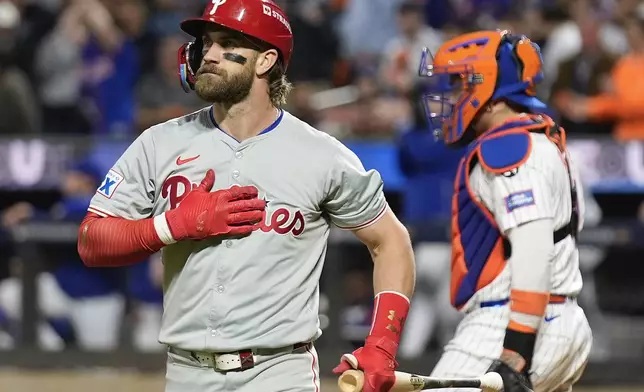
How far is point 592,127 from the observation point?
967 centimetres

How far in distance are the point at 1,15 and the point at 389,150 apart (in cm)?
408

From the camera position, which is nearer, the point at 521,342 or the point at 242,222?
the point at 242,222

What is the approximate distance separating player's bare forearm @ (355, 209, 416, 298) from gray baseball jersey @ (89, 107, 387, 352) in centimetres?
5

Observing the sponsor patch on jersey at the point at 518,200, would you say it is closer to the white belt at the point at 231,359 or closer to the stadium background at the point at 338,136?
the white belt at the point at 231,359

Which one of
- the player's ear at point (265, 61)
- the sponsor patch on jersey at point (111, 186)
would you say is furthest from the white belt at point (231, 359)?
the player's ear at point (265, 61)

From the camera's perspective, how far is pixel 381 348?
439 cm

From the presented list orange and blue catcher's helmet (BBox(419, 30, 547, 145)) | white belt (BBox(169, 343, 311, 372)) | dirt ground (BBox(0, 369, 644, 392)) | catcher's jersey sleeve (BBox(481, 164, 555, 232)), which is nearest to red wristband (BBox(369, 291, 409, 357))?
white belt (BBox(169, 343, 311, 372))

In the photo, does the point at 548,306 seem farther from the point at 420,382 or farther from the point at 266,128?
the point at 266,128

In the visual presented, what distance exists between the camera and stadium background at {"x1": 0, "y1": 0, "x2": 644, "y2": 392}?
9.03m

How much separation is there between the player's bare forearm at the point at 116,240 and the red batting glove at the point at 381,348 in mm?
767

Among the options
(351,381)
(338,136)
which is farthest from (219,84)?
(338,136)

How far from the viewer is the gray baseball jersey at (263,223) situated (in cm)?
436

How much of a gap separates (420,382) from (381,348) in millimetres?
185

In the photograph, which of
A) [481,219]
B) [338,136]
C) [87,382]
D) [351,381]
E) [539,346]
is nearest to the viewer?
[351,381]
